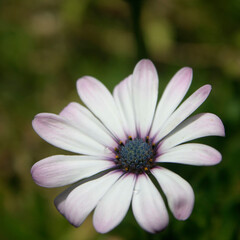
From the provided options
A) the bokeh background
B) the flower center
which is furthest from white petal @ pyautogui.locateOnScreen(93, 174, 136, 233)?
the bokeh background

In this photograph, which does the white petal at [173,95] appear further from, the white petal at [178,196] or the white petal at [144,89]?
the white petal at [178,196]

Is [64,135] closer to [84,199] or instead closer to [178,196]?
[84,199]

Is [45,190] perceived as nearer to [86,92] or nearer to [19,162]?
[19,162]

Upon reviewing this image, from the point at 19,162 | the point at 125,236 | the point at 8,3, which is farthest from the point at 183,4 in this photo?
the point at 125,236

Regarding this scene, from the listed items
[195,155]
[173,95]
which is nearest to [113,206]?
[195,155]

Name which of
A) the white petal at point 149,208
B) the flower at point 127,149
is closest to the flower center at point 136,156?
the flower at point 127,149

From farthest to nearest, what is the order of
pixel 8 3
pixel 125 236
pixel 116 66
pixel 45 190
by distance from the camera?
pixel 8 3 < pixel 116 66 < pixel 45 190 < pixel 125 236
